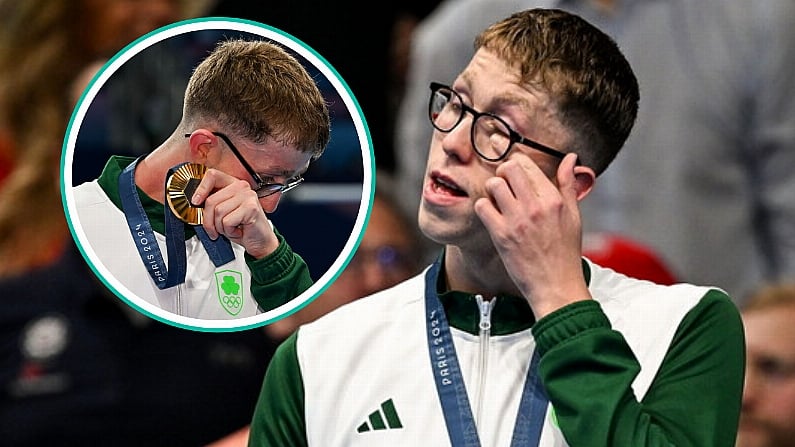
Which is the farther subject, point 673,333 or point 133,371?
point 133,371

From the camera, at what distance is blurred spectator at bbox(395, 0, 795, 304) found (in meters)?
2.60

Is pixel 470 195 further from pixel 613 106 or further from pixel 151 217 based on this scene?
pixel 151 217

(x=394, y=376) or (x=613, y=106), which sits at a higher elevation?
(x=613, y=106)

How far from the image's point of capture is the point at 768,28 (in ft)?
9.13

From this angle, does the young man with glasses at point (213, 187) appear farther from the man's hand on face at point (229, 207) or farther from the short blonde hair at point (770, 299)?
the short blonde hair at point (770, 299)

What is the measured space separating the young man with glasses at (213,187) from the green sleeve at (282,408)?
6.3 inches

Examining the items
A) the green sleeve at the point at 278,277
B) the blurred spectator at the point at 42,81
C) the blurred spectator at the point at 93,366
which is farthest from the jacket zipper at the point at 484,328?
the blurred spectator at the point at 93,366

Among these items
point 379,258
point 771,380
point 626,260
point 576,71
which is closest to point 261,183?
point 576,71

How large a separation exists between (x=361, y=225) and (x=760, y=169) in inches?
61.3

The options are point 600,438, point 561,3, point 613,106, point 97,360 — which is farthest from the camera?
point 97,360

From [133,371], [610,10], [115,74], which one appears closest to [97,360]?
[133,371]

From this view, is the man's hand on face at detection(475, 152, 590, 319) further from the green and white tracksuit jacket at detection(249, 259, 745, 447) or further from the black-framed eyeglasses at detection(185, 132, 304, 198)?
the black-framed eyeglasses at detection(185, 132, 304, 198)

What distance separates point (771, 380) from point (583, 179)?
1339 millimetres

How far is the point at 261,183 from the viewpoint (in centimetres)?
154
